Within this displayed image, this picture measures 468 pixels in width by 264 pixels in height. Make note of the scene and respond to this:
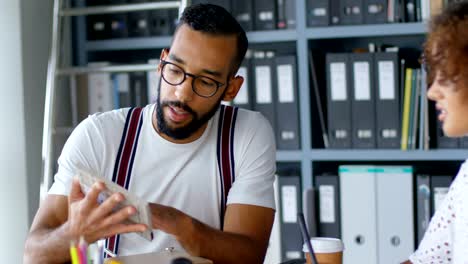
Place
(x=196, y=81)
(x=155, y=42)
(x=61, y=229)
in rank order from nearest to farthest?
1. (x=61, y=229)
2. (x=196, y=81)
3. (x=155, y=42)

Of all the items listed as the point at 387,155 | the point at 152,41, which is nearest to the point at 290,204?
the point at 387,155

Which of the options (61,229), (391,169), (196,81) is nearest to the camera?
(61,229)

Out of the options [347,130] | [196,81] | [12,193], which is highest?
[196,81]

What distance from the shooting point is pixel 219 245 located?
5.71ft

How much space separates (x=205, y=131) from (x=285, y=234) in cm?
143

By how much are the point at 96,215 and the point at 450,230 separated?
2.11 ft

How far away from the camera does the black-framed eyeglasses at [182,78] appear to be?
6.07 feet

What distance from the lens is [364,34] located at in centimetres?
316

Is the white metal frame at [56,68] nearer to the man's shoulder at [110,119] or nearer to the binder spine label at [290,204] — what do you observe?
the binder spine label at [290,204]

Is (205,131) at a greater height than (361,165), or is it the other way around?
(205,131)

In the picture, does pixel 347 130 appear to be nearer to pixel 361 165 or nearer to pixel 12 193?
pixel 361 165

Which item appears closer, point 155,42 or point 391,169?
point 391,169

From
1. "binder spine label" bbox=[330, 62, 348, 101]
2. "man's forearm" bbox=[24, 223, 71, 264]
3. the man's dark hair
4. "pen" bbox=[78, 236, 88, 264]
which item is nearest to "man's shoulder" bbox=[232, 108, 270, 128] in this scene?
the man's dark hair

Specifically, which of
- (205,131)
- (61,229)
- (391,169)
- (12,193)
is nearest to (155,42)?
(12,193)
